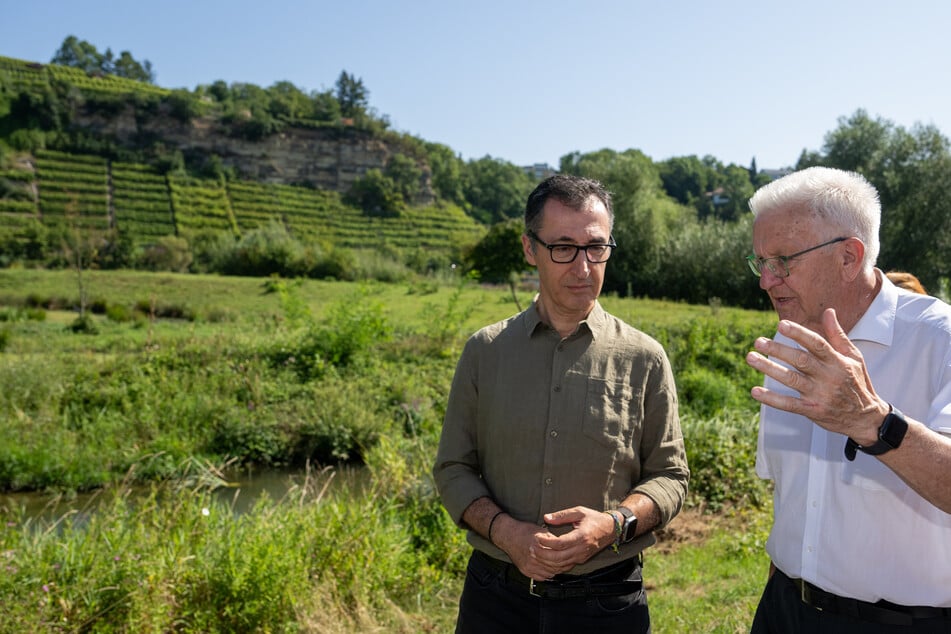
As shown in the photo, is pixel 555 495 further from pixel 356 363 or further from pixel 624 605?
pixel 356 363

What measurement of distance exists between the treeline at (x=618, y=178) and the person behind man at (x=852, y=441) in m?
12.7

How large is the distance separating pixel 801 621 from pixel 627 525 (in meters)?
0.49

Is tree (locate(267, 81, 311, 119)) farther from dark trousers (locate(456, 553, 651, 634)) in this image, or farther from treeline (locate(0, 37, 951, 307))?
dark trousers (locate(456, 553, 651, 634))

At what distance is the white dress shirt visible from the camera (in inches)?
63.5

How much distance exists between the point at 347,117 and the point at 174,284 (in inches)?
2813

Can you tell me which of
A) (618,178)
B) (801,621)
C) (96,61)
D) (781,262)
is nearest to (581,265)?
(781,262)

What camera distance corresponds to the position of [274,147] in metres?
77.6

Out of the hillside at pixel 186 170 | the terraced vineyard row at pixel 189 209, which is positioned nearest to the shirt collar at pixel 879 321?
the terraced vineyard row at pixel 189 209

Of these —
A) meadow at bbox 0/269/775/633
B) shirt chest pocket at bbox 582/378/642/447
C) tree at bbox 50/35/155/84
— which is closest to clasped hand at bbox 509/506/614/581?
shirt chest pocket at bbox 582/378/642/447

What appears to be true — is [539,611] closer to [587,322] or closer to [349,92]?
[587,322]

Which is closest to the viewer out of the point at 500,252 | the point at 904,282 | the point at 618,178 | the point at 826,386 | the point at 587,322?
the point at 826,386

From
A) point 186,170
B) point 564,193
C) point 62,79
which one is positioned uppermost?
point 62,79

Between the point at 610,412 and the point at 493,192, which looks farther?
the point at 493,192

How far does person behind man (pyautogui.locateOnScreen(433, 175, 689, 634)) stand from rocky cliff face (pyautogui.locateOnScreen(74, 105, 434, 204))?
75.8 meters
